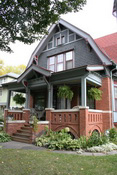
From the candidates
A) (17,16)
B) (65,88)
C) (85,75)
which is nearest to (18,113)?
(65,88)

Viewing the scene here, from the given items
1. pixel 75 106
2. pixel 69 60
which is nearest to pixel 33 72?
pixel 69 60

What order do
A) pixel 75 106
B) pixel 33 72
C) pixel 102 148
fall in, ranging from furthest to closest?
pixel 33 72, pixel 75 106, pixel 102 148

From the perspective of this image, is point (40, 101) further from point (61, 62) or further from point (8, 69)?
point (8, 69)

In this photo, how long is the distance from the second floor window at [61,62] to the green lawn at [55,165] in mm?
8476

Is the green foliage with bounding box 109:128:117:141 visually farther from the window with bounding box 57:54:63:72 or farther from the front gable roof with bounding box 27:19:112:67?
the window with bounding box 57:54:63:72

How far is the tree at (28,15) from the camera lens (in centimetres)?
585

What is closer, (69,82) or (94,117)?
(94,117)

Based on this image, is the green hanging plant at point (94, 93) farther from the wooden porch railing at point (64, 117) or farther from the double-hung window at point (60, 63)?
the double-hung window at point (60, 63)

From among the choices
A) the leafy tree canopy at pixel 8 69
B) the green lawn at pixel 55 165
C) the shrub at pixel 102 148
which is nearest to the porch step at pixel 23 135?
the green lawn at pixel 55 165

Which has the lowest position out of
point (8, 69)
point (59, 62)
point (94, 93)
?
point (94, 93)

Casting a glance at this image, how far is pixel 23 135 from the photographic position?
9367 millimetres

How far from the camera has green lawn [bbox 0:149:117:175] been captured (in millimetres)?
4324

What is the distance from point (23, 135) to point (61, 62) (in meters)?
6.91

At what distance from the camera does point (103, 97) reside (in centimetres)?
1049
